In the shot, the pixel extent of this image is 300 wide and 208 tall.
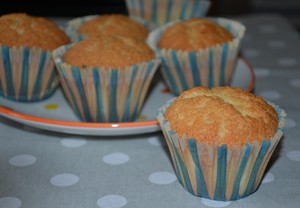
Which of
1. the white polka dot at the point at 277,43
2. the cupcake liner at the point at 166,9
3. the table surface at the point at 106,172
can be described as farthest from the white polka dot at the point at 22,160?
the white polka dot at the point at 277,43

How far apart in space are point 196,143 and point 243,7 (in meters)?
3.52

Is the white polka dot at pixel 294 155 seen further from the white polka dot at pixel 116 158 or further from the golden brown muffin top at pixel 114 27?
the golden brown muffin top at pixel 114 27

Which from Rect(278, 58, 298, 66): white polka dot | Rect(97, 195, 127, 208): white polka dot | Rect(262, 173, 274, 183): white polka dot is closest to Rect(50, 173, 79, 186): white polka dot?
Rect(97, 195, 127, 208): white polka dot

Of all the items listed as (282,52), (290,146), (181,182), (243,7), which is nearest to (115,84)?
(181,182)

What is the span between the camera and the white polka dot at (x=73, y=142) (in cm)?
148

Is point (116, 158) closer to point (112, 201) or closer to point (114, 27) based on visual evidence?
point (112, 201)

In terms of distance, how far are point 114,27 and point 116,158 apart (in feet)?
2.12

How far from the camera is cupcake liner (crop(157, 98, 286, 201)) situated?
116cm

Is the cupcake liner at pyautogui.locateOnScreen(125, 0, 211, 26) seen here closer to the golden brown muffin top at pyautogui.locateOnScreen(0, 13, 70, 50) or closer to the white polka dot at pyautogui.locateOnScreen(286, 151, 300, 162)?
the golden brown muffin top at pyautogui.locateOnScreen(0, 13, 70, 50)

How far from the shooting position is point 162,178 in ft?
4.30

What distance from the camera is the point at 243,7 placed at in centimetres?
448

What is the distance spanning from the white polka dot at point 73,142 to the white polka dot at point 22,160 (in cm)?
12

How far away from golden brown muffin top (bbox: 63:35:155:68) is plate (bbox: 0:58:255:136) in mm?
184

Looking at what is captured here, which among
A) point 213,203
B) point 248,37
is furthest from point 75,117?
point 248,37
